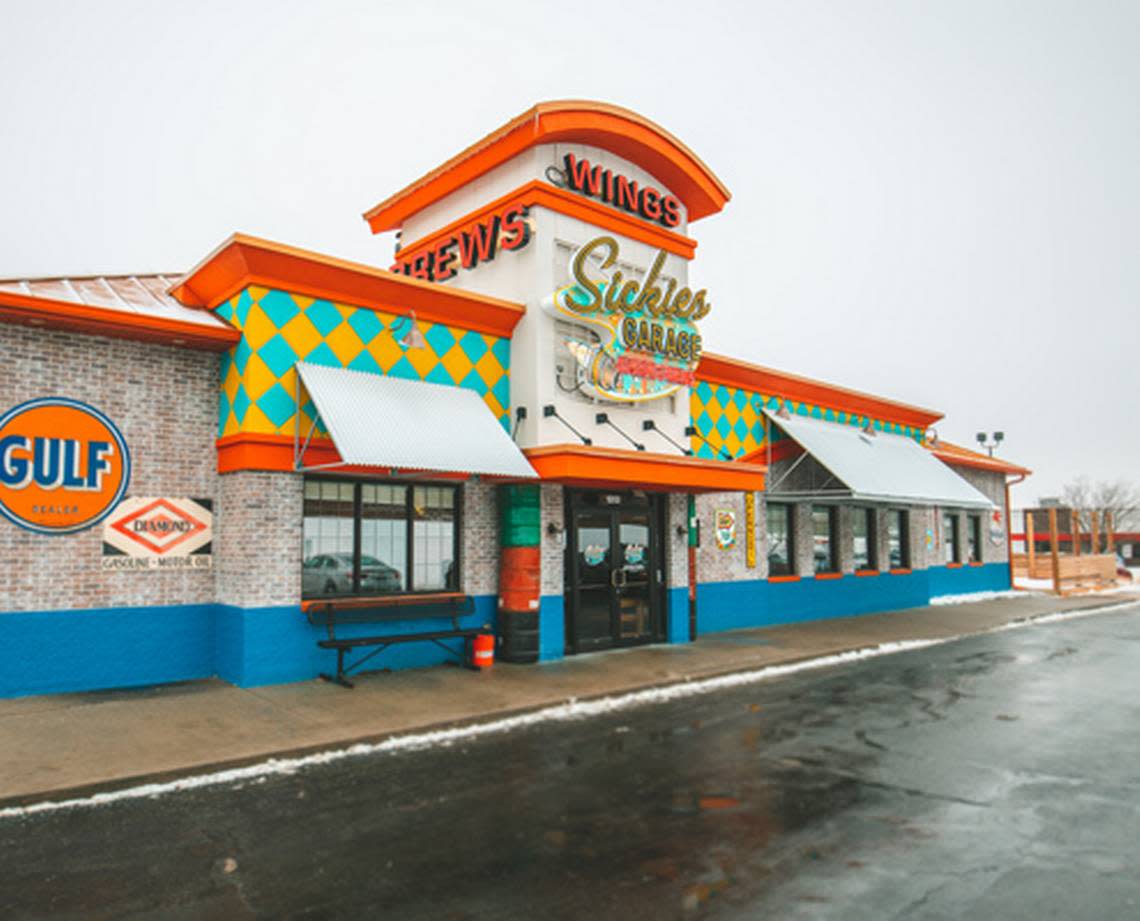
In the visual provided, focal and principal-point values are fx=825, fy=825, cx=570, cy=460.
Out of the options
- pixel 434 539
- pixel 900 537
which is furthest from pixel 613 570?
pixel 900 537

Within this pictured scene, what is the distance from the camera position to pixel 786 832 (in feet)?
Answer: 18.6

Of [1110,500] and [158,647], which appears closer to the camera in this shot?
Answer: [158,647]

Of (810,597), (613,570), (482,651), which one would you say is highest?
(613,570)

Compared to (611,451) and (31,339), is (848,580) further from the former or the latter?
(31,339)

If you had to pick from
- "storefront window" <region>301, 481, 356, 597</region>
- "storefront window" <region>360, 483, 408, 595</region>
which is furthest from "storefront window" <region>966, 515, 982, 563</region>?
"storefront window" <region>301, 481, 356, 597</region>

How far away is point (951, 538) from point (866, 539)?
647 cm

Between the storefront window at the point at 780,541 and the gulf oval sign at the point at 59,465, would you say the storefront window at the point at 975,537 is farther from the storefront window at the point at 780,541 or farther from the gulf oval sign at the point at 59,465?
the gulf oval sign at the point at 59,465

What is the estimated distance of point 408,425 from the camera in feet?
35.3

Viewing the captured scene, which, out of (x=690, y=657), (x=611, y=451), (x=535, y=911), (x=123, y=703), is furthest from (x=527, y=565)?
(x=535, y=911)

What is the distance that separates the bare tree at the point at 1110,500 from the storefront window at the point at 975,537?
1939 inches

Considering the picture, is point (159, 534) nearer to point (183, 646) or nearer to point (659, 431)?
point (183, 646)

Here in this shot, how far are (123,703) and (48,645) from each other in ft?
4.34

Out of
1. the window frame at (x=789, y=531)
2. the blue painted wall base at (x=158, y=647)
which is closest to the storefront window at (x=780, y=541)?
the window frame at (x=789, y=531)

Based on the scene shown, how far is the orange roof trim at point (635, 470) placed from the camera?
11.9 m
